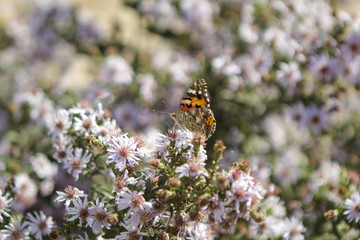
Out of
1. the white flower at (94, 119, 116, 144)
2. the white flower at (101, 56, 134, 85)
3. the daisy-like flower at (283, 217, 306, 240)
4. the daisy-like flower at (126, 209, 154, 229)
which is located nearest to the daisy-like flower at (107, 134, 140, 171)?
the white flower at (94, 119, 116, 144)

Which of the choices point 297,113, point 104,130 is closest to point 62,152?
point 104,130

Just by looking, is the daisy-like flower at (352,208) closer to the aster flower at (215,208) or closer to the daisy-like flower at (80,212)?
the aster flower at (215,208)

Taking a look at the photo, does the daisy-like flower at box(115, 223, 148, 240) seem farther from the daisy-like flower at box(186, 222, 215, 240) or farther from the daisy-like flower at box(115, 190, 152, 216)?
the daisy-like flower at box(186, 222, 215, 240)

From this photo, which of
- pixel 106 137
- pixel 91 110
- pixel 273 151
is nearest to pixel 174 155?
pixel 106 137

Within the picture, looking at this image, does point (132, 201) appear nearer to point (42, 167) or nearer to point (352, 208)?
point (352, 208)

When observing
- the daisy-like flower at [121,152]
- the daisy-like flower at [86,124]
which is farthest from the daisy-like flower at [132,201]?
the daisy-like flower at [86,124]

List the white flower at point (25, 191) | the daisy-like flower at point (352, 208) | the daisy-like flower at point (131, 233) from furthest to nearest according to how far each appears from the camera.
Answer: the white flower at point (25, 191), the daisy-like flower at point (352, 208), the daisy-like flower at point (131, 233)
